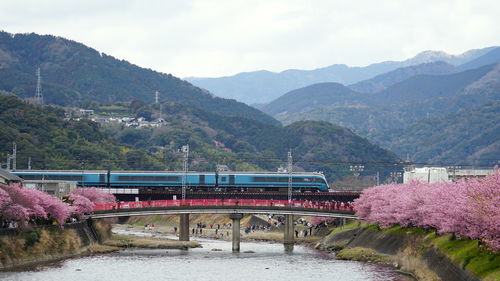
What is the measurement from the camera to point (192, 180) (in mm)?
139125

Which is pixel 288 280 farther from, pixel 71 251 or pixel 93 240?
pixel 93 240

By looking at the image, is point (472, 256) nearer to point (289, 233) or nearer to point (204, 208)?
point (204, 208)

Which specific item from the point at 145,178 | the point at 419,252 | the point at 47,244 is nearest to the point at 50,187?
the point at 145,178

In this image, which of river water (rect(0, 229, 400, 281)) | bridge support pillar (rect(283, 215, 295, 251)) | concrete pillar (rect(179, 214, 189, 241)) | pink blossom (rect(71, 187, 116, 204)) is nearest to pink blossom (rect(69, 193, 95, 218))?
river water (rect(0, 229, 400, 281))

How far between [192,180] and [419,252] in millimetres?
69650

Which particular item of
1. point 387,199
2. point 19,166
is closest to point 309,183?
point 387,199

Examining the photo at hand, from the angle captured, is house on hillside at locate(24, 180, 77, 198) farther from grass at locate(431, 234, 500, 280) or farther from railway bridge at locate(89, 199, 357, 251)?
grass at locate(431, 234, 500, 280)

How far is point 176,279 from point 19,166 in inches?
5053

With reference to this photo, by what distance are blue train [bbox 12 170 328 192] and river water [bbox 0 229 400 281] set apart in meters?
38.2

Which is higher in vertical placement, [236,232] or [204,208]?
[204,208]

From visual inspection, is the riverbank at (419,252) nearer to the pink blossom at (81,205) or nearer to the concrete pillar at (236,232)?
the concrete pillar at (236,232)

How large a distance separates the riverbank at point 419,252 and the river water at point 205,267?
2.28 m

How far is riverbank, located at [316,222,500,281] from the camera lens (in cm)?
5450

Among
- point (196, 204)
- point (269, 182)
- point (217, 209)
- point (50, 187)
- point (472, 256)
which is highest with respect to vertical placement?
point (269, 182)
